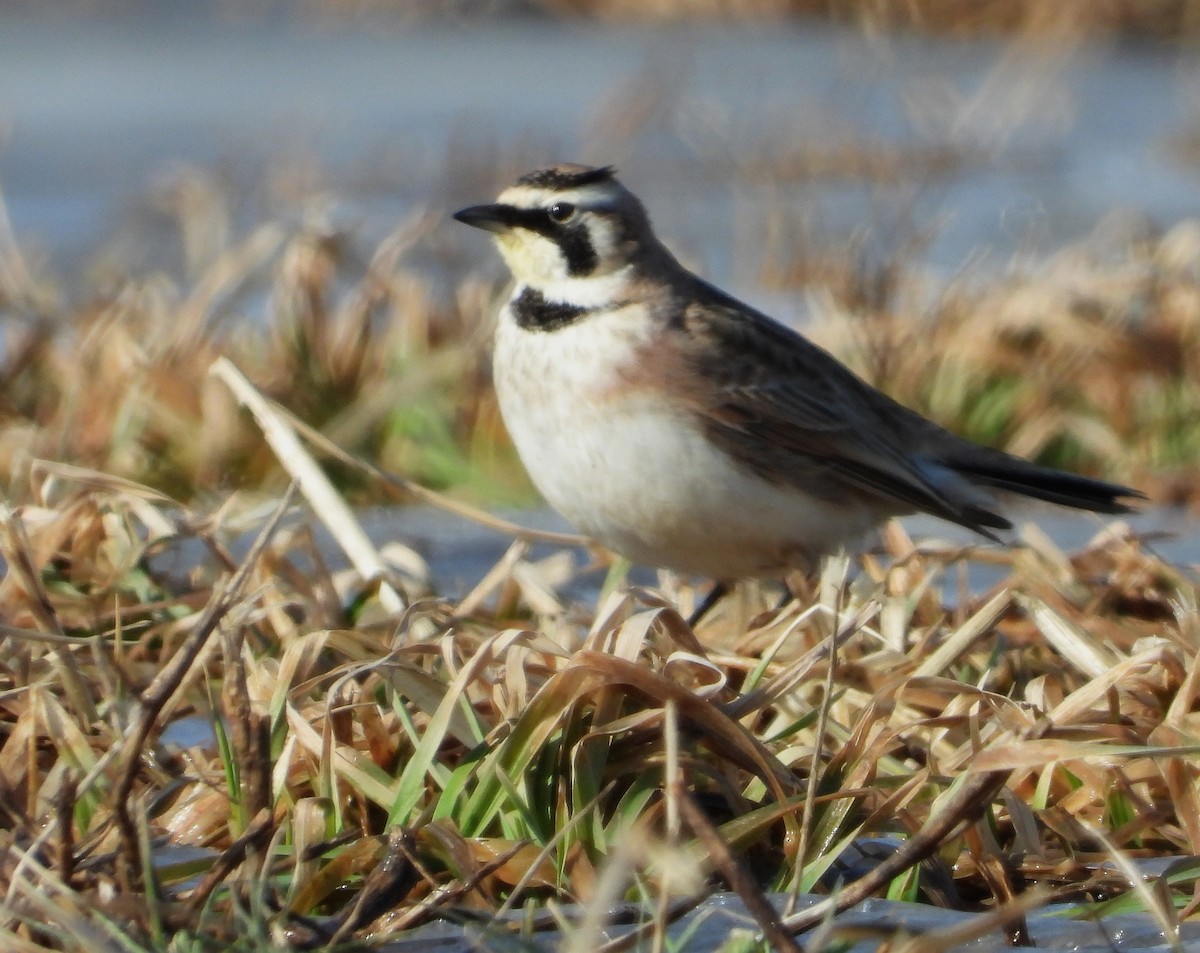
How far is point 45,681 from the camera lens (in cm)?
317

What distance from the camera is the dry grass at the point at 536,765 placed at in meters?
2.61

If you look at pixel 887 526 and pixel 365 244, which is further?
pixel 365 244

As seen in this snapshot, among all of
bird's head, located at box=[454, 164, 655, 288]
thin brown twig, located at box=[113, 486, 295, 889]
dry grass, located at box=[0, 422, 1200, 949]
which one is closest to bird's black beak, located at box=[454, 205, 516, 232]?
bird's head, located at box=[454, 164, 655, 288]

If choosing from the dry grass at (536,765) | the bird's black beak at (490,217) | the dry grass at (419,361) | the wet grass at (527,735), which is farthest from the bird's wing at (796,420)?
the dry grass at (419,361)

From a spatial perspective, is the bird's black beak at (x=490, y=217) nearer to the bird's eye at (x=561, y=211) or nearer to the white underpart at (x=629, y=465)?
the bird's eye at (x=561, y=211)

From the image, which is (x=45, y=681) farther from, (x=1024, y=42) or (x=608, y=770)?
(x=1024, y=42)

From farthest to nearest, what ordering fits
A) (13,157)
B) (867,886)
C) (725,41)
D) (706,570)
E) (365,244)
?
1. (725,41)
2. (13,157)
3. (365,244)
4. (706,570)
5. (867,886)

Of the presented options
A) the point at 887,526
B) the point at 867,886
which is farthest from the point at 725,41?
the point at 867,886

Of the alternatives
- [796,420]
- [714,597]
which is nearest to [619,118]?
[796,420]

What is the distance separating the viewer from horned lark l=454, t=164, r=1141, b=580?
4348 millimetres

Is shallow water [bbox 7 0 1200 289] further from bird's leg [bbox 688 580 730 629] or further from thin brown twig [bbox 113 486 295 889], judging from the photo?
thin brown twig [bbox 113 486 295 889]

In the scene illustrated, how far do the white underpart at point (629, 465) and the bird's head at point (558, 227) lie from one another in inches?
7.2

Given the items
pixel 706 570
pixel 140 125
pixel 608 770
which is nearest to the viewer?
pixel 608 770

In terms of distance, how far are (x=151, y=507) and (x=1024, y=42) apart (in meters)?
11.3
